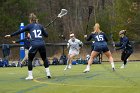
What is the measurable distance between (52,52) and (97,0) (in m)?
25.8

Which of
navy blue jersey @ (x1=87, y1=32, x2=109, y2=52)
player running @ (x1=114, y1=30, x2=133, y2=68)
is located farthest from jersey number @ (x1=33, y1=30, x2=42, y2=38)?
player running @ (x1=114, y1=30, x2=133, y2=68)

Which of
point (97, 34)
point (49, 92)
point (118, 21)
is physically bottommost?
point (49, 92)

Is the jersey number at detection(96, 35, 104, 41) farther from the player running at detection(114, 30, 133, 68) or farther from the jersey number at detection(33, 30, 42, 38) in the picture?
the player running at detection(114, 30, 133, 68)

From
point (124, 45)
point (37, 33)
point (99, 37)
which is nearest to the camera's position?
point (37, 33)

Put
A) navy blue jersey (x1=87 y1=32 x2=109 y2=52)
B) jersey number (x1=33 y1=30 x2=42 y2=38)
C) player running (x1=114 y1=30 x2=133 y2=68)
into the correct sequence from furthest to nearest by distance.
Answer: player running (x1=114 y1=30 x2=133 y2=68) → navy blue jersey (x1=87 y1=32 x2=109 y2=52) → jersey number (x1=33 y1=30 x2=42 y2=38)

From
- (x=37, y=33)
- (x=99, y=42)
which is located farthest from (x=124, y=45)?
(x=37, y=33)

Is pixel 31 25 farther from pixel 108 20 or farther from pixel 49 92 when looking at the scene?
pixel 108 20

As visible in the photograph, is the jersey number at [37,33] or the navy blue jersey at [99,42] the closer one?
the jersey number at [37,33]

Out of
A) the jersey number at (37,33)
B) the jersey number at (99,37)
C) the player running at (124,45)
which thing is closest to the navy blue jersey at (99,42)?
the jersey number at (99,37)

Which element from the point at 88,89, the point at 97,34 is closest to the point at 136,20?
the point at 97,34

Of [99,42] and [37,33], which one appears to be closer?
[37,33]

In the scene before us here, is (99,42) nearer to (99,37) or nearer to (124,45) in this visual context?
(99,37)

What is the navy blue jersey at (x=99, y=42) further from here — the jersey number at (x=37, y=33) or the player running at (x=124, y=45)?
the player running at (x=124, y=45)

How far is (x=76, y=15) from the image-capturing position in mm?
66938
